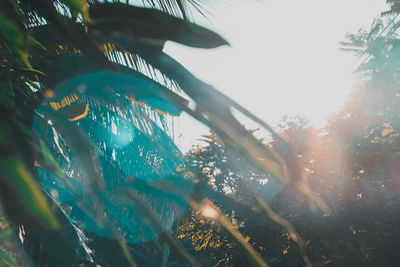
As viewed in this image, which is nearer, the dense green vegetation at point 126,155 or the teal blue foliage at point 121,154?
the dense green vegetation at point 126,155

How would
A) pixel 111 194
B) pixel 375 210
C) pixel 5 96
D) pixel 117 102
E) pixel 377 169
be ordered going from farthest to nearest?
pixel 377 169
pixel 375 210
pixel 111 194
pixel 117 102
pixel 5 96

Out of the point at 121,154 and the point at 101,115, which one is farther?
the point at 121,154

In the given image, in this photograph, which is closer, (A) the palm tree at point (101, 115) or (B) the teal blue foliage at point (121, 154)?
(A) the palm tree at point (101, 115)

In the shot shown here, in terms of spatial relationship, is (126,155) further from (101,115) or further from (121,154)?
(101,115)

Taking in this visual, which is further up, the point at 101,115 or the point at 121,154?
the point at 101,115

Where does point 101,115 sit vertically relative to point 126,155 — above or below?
above

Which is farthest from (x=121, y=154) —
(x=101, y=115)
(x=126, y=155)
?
(x=101, y=115)

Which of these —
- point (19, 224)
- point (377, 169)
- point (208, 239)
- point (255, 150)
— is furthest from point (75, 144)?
point (377, 169)

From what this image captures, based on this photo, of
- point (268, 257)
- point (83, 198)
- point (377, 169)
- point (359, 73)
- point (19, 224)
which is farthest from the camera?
point (359, 73)

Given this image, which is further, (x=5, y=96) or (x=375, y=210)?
(x=375, y=210)

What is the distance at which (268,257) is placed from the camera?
575 cm

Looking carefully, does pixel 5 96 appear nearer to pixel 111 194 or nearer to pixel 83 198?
pixel 111 194

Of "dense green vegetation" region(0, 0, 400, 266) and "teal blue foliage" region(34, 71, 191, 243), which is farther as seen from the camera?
"teal blue foliage" region(34, 71, 191, 243)

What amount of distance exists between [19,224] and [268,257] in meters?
5.67
